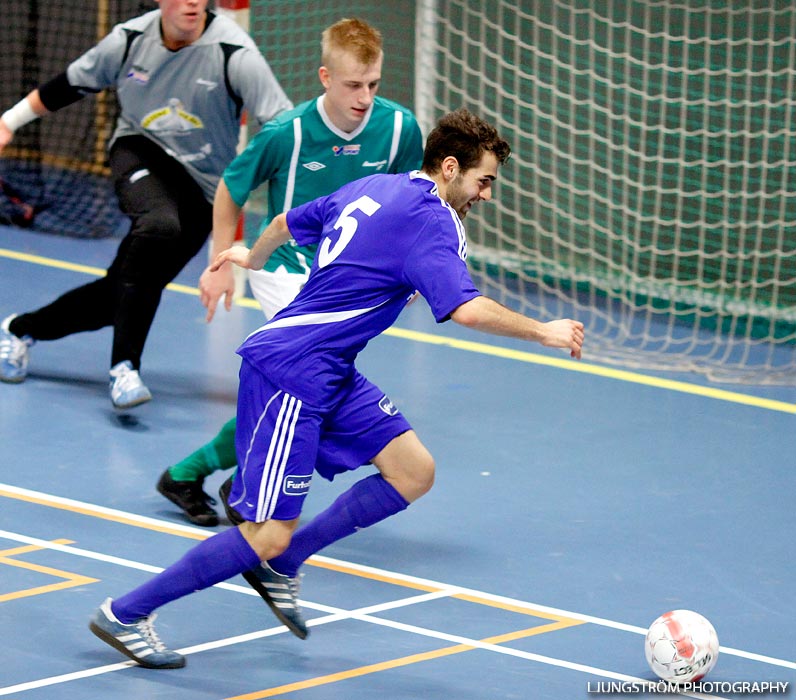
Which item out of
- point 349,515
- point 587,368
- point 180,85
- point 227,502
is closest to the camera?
point 349,515

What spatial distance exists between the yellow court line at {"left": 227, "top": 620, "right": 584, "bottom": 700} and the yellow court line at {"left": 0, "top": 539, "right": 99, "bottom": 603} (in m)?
0.98

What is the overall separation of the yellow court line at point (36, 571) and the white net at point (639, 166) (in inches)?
149

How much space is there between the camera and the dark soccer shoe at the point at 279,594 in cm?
449

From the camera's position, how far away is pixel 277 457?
4.31m

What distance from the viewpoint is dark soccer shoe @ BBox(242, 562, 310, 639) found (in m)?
4.49

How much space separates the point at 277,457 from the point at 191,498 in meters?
1.40

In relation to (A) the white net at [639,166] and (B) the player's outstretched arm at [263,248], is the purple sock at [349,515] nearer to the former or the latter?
(B) the player's outstretched arm at [263,248]

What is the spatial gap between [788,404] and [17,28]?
299 inches

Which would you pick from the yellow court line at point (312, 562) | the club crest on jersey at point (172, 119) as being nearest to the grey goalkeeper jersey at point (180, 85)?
the club crest on jersey at point (172, 119)

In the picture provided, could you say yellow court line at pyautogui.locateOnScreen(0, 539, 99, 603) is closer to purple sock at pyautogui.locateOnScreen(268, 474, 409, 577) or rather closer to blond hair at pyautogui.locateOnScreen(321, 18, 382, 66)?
purple sock at pyautogui.locateOnScreen(268, 474, 409, 577)

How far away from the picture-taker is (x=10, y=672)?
428cm

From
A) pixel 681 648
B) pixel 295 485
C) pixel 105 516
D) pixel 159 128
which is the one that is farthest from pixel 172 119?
pixel 681 648

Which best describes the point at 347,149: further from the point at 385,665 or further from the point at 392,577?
the point at 385,665

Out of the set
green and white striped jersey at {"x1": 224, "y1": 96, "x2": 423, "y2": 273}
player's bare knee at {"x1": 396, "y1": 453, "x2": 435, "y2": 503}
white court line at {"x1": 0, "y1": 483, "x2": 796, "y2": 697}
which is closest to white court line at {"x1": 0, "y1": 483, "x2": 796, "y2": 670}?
white court line at {"x1": 0, "y1": 483, "x2": 796, "y2": 697}
